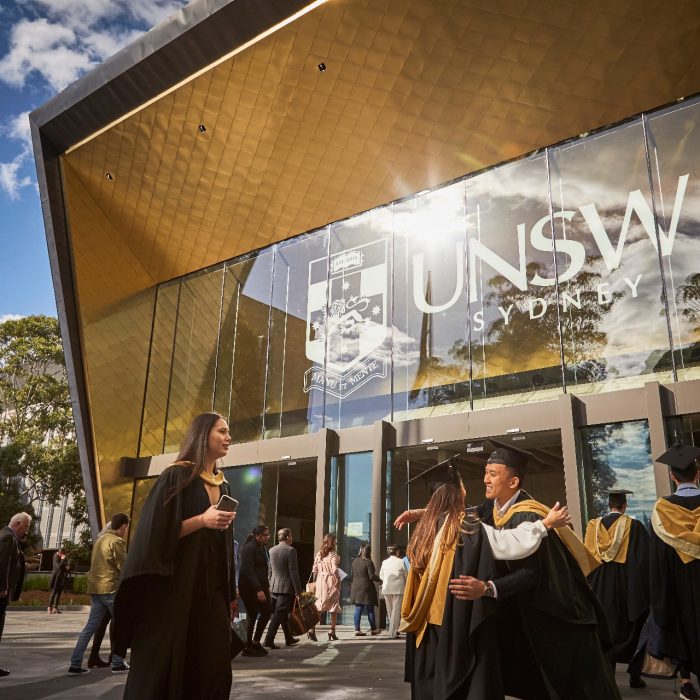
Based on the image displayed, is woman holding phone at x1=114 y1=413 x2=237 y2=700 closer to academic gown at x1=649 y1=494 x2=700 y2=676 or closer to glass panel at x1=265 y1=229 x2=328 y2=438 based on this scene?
academic gown at x1=649 y1=494 x2=700 y2=676

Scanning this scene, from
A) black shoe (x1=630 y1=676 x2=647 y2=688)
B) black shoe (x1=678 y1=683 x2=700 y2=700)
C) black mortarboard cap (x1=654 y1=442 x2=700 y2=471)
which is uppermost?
black mortarboard cap (x1=654 y1=442 x2=700 y2=471)

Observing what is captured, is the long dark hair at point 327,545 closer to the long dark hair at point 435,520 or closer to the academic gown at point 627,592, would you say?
the academic gown at point 627,592

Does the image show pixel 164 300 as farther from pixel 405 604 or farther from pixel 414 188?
pixel 405 604

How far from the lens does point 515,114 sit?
14.2 metres

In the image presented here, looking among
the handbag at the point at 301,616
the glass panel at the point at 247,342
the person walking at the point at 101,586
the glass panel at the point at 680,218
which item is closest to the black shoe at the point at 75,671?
the person walking at the point at 101,586

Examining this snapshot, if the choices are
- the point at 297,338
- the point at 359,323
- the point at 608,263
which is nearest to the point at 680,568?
the point at 608,263

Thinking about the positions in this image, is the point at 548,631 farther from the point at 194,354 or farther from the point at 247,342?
the point at 194,354

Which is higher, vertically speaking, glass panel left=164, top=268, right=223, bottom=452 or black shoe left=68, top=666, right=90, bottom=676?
glass panel left=164, top=268, right=223, bottom=452

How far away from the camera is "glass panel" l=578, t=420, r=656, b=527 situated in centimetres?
1129

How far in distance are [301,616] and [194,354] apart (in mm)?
12410

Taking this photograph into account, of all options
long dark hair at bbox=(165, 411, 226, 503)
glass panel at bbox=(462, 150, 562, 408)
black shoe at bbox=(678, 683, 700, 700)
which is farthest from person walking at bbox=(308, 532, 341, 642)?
long dark hair at bbox=(165, 411, 226, 503)

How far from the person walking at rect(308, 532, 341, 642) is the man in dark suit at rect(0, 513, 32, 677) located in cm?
520

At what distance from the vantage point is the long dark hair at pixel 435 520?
3.57 meters

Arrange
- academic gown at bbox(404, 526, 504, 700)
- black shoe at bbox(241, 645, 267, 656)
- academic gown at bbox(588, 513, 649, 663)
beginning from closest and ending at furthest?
academic gown at bbox(404, 526, 504, 700), academic gown at bbox(588, 513, 649, 663), black shoe at bbox(241, 645, 267, 656)
